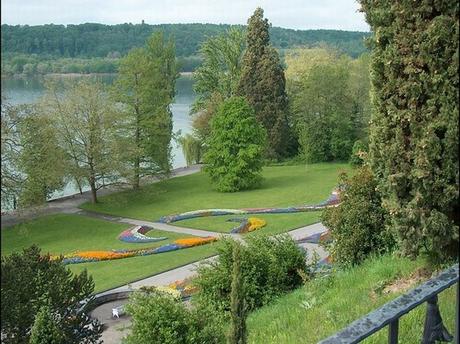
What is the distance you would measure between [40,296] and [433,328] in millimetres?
10795

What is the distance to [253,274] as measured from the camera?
51.0 ft

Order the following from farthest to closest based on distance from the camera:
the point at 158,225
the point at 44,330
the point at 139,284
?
the point at 158,225 < the point at 139,284 < the point at 44,330

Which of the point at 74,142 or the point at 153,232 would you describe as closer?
the point at 153,232

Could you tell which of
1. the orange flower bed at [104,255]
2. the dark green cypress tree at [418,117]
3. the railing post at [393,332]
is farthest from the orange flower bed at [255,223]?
the railing post at [393,332]

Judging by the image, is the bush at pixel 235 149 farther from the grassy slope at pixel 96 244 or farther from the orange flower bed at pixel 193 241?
the orange flower bed at pixel 193 241

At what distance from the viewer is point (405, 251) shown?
33.7ft

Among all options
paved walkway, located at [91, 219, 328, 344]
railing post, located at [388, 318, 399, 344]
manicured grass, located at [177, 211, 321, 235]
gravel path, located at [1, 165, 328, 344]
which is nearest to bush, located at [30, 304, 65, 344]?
gravel path, located at [1, 165, 328, 344]

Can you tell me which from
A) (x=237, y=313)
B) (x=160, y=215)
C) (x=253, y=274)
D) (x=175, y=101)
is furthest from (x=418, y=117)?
(x=175, y=101)

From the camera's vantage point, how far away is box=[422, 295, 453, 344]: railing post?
334 cm

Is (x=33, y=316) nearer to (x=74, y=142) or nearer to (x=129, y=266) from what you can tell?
(x=129, y=266)

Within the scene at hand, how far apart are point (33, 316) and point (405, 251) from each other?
773 centimetres

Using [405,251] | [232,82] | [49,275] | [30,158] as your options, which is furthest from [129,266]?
[232,82]

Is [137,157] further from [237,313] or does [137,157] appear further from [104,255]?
[237,313]

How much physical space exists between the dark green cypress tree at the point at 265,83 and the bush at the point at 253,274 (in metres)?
37.9
